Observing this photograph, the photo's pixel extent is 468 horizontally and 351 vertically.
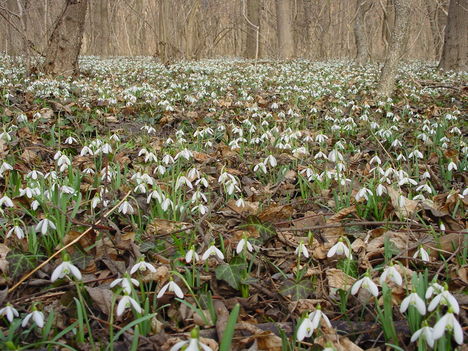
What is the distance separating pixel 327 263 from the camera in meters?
1.87

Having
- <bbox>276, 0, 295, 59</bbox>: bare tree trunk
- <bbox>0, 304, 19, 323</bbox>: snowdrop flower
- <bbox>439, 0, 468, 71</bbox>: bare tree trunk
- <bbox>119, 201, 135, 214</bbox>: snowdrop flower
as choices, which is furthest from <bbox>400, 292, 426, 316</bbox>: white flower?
<bbox>276, 0, 295, 59</bbox>: bare tree trunk

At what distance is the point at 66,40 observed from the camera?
7.91 m

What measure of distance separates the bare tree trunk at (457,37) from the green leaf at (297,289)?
9.70 m

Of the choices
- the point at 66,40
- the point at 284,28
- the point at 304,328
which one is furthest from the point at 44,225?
the point at 284,28

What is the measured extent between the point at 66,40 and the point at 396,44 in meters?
5.53

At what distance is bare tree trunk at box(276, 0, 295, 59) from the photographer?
48.7ft

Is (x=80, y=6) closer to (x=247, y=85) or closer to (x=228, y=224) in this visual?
(x=247, y=85)

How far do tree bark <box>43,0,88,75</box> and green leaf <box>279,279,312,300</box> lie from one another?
24.1 ft

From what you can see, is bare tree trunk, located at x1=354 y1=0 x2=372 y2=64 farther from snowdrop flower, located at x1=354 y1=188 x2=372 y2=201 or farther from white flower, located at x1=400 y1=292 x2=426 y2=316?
white flower, located at x1=400 y1=292 x2=426 y2=316

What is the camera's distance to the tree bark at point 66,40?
7.75 metres

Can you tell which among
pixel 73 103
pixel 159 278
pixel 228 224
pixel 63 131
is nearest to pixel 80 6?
pixel 73 103

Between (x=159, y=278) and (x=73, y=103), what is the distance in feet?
13.0

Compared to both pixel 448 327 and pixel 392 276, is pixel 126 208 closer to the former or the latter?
pixel 392 276

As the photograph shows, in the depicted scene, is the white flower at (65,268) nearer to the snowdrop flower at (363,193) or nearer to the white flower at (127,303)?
the white flower at (127,303)
